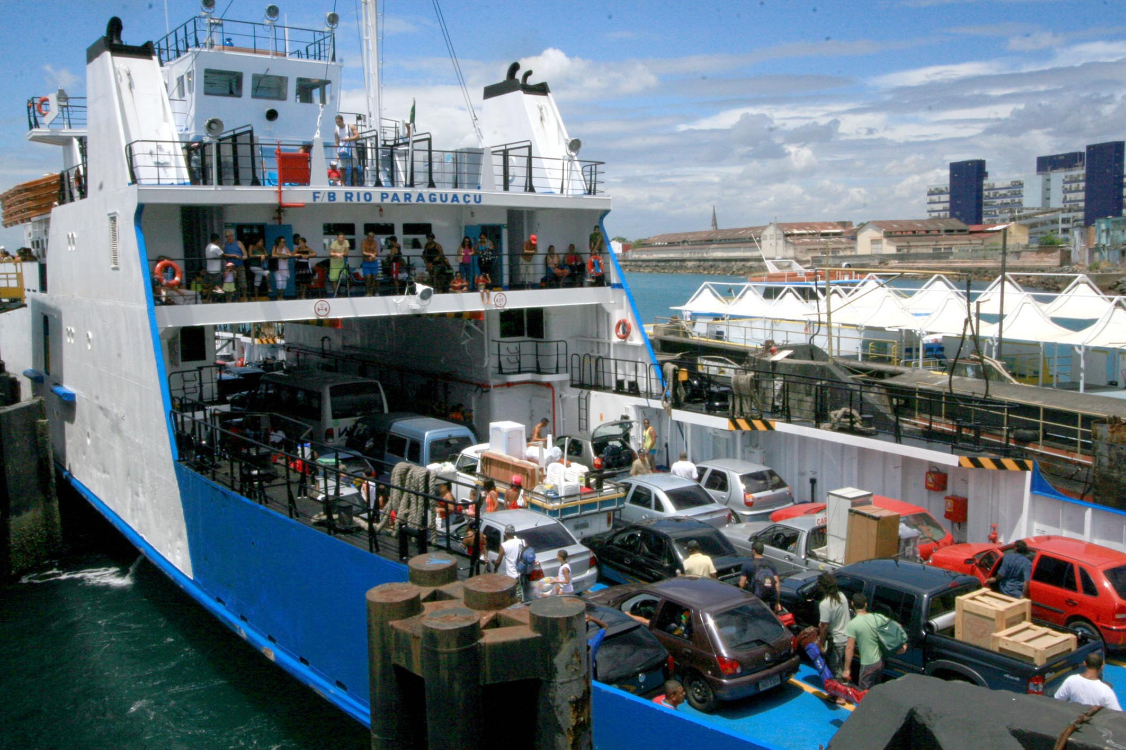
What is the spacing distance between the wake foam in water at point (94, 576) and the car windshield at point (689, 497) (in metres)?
9.75

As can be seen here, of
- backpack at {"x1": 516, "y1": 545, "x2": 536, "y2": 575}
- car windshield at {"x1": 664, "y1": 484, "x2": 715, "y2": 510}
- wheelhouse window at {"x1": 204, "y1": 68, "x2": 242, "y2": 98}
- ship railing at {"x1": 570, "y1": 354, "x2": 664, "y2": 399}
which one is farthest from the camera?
wheelhouse window at {"x1": 204, "y1": 68, "x2": 242, "y2": 98}

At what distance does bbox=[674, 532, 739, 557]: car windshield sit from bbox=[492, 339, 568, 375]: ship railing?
6.60 metres

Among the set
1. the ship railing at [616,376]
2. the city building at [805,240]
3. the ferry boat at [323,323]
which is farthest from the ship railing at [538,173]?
the city building at [805,240]

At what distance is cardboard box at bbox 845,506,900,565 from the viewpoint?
1095 centimetres

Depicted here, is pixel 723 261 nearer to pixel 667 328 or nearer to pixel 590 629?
pixel 667 328

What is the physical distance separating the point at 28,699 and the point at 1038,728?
1277 cm

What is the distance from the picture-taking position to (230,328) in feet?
111

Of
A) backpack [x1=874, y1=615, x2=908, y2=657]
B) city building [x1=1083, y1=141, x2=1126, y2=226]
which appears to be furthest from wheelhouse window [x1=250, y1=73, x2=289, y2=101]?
city building [x1=1083, y1=141, x2=1126, y2=226]

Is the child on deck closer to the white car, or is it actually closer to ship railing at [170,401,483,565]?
ship railing at [170,401,483,565]

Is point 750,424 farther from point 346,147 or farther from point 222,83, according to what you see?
point 222,83

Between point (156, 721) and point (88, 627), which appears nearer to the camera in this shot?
point (156, 721)

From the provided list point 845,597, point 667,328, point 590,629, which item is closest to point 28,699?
point 590,629

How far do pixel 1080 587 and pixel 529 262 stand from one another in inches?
406

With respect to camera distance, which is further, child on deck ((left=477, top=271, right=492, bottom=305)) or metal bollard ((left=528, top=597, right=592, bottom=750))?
child on deck ((left=477, top=271, right=492, bottom=305))
